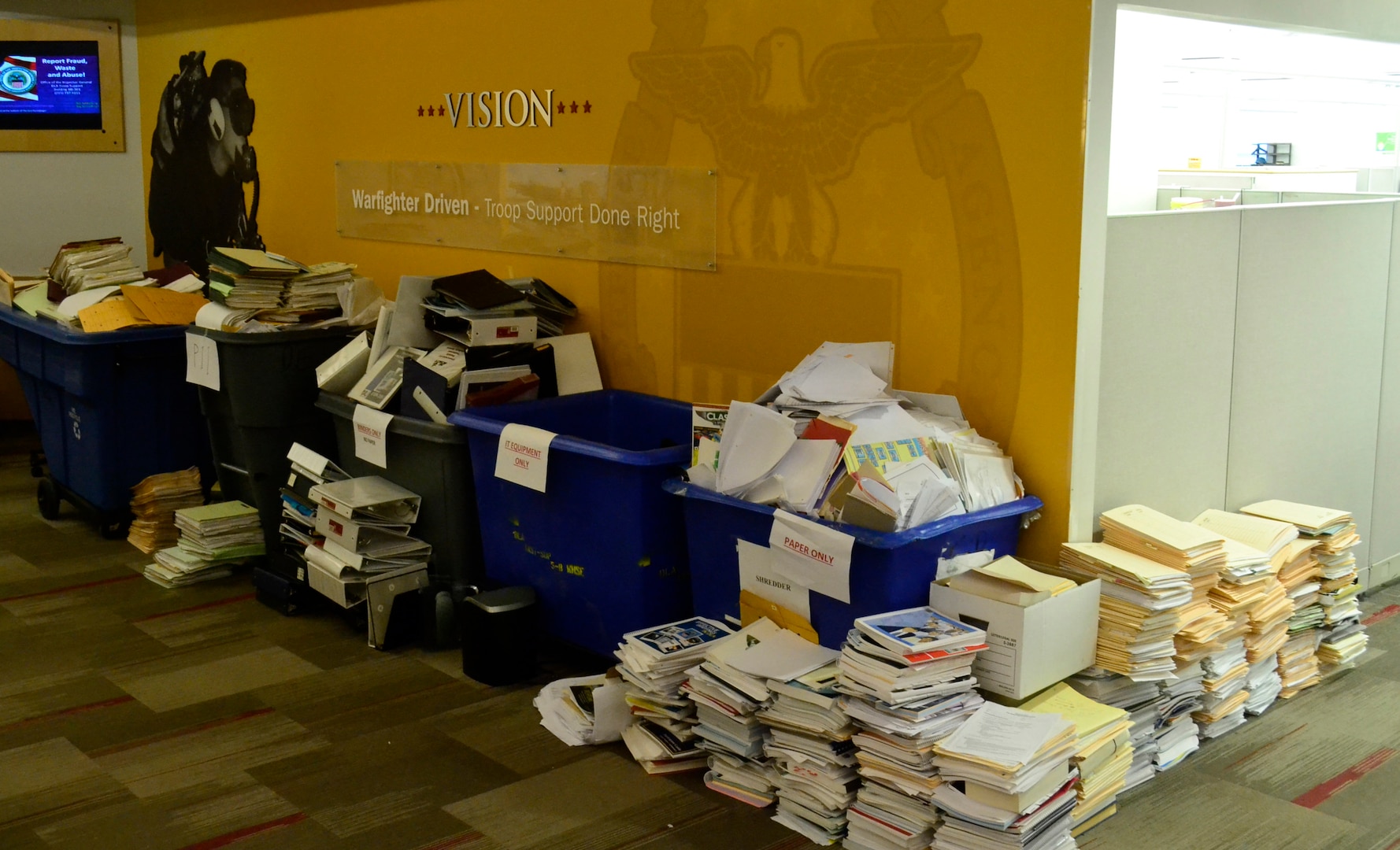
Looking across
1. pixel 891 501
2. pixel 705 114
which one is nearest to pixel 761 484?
pixel 891 501

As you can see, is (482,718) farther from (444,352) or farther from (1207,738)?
(1207,738)

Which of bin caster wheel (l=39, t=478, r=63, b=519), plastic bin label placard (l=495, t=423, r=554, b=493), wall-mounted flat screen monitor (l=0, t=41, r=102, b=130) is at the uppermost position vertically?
wall-mounted flat screen monitor (l=0, t=41, r=102, b=130)

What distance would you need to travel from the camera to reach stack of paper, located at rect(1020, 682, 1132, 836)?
2629 mm

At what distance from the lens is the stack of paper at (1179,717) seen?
2.94m

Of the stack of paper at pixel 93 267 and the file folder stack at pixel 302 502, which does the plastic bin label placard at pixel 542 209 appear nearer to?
the stack of paper at pixel 93 267

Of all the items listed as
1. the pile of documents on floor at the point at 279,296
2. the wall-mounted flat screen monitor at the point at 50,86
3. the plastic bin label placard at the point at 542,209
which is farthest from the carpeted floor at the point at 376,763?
the wall-mounted flat screen monitor at the point at 50,86

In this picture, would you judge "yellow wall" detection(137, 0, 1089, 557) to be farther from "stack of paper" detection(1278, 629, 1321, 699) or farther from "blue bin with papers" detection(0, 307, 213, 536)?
"blue bin with papers" detection(0, 307, 213, 536)

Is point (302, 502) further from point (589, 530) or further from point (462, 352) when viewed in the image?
point (589, 530)

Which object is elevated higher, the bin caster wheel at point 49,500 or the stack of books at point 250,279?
the stack of books at point 250,279

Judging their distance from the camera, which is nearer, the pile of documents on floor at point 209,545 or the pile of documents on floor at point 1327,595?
the pile of documents on floor at point 1327,595

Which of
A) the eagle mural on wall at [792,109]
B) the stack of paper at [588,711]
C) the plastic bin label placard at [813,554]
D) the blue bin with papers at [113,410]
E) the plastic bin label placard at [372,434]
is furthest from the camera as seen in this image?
the blue bin with papers at [113,410]

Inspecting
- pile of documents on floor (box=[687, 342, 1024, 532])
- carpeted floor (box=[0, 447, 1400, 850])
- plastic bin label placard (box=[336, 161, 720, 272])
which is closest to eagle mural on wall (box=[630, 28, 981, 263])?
plastic bin label placard (box=[336, 161, 720, 272])

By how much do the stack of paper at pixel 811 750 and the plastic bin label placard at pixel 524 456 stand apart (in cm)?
94

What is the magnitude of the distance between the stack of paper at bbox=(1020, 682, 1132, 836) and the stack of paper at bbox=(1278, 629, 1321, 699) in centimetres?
81
